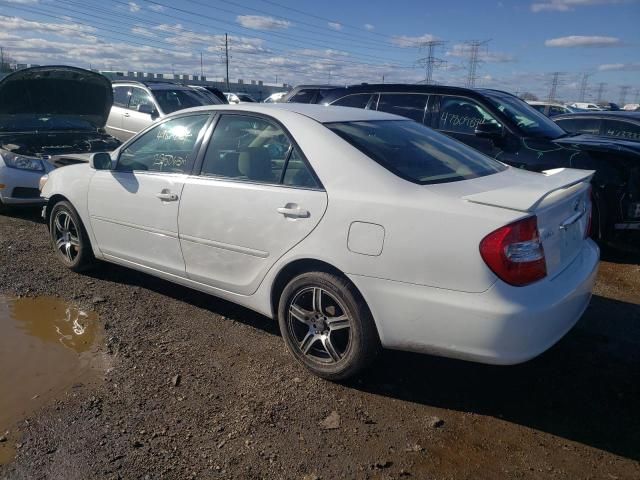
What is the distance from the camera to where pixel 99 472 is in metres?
2.44

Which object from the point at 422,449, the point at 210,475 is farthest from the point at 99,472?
the point at 422,449

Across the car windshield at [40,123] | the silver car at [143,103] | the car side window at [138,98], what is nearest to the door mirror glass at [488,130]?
the car windshield at [40,123]

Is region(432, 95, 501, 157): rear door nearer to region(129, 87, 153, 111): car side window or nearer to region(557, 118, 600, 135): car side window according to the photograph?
region(557, 118, 600, 135): car side window

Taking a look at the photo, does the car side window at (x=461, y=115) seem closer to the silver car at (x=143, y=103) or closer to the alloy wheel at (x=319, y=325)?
the alloy wheel at (x=319, y=325)

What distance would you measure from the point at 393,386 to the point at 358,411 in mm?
347

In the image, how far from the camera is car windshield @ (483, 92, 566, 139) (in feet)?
20.7

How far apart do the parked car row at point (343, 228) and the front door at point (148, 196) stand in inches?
0.5

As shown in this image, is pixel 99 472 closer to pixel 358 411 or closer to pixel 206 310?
pixel 358 411

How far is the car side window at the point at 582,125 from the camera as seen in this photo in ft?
28.8

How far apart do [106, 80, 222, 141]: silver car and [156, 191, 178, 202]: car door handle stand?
740 centimetres

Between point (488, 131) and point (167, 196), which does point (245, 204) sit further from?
point (488, 131)

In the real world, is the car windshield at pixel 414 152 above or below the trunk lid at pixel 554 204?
above

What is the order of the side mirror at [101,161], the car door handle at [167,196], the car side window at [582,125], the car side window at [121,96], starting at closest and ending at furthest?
the car door handle at [167,196] < the side mirror at [101,161] < the car side window at [582,125] < the car side window at [121,96]

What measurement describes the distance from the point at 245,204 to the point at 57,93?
5523 millimetres
